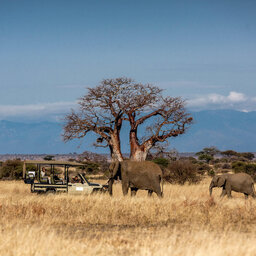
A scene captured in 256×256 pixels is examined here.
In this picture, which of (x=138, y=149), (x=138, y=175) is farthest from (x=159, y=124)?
(x=138, y=175)

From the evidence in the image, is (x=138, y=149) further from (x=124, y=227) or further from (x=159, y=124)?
(x=124, y=227)

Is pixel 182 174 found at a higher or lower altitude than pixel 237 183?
lower

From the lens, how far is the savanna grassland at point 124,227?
966cm

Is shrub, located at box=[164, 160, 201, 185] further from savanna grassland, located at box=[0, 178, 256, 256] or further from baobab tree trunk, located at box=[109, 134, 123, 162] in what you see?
savanna grassland, located at box=[0, 178, 256, 256]

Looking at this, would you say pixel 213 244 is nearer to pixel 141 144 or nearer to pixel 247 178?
pixel 247 178

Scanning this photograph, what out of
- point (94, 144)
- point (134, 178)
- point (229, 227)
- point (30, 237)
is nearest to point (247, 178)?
point (134, 178)

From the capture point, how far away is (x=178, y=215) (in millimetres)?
15016

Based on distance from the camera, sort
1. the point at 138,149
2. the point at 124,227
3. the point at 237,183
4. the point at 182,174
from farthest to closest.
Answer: the point at 138,149 → the point at 182,174 → the point at 237,183 → the point at 124,227

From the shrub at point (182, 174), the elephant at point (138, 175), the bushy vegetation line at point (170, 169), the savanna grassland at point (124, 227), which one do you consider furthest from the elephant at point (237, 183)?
the shrub at point (182, 174)

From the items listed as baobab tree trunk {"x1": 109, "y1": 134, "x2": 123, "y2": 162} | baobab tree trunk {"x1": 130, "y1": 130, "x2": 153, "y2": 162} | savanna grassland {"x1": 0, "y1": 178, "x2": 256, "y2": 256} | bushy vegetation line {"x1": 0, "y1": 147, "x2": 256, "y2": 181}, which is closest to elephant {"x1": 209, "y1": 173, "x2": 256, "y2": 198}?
savanna grassland {"x1": 0, "y1": 178, "x2": 256, "y2": 256}

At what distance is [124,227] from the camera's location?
1335 cm

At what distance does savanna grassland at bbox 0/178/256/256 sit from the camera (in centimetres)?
966

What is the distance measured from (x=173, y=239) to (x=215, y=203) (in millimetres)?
6521

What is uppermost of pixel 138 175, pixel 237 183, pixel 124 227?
pixel 138 175
